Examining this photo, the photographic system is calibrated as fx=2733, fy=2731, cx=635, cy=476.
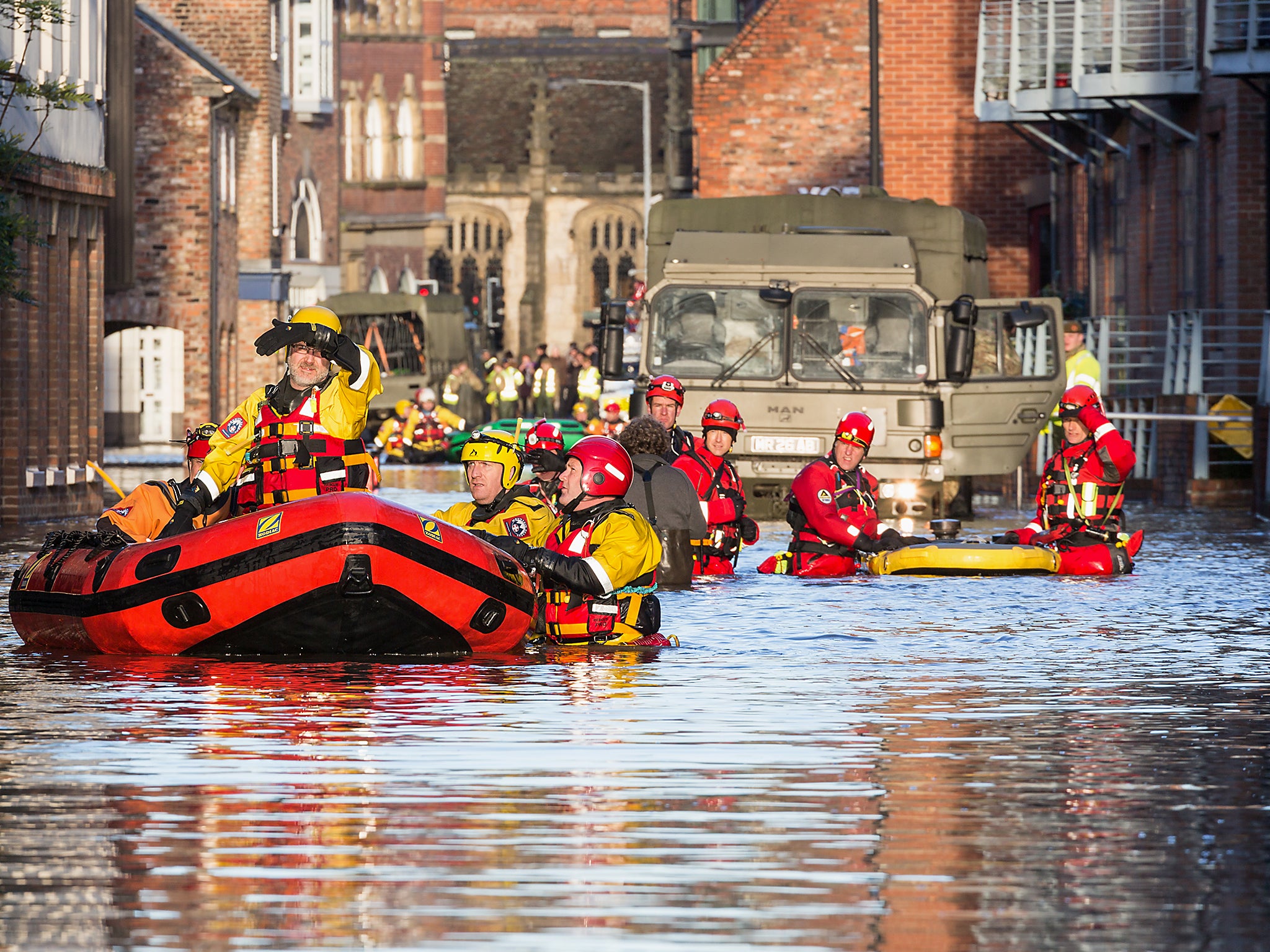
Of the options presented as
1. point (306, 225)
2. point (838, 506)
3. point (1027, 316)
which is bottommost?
point (838, 506)

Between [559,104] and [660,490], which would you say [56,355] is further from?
[559,104]

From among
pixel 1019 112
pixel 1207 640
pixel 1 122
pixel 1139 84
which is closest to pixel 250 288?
pixel 1019 112

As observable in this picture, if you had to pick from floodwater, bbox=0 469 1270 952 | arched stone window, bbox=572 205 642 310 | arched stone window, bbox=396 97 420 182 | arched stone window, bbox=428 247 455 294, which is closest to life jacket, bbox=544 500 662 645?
floodwater, bbox=0 469 1270 952

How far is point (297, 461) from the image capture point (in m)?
13.3

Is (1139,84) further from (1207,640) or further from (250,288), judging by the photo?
(250,288)

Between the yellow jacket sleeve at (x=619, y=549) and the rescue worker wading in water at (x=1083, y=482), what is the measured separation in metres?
6.35

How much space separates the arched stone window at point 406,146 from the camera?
108 metres

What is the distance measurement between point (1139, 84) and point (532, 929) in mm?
29003

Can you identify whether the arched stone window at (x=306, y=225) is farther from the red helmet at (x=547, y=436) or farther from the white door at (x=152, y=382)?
the red helmet at (x=547, y=436)

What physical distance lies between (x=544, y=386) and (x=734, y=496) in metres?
41.9

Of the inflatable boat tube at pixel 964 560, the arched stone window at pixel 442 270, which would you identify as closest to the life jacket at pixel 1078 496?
the inflatable boat tube at pixel 964 560

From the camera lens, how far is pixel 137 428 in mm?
51188

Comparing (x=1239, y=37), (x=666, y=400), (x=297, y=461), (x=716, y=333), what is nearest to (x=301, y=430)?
(x=297, y=461)

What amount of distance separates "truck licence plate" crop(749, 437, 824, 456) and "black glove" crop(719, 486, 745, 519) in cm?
605
